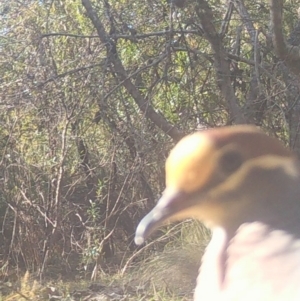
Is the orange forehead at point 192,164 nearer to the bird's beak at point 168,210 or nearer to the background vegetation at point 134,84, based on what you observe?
the bird's beak at point 168,210

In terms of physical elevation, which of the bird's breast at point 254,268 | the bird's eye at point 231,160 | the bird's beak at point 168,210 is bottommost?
the bird's breast at point 254,268

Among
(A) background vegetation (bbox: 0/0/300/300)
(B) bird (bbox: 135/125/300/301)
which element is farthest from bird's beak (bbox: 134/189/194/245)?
(A) background vegetation (bbox: 0/0/300/300)

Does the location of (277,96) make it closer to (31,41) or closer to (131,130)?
(131,130)

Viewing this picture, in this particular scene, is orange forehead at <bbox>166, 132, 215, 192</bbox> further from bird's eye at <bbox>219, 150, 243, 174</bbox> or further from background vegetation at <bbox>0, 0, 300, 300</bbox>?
background vegetation at <bbox>0, 0, 300, 300</bbox>

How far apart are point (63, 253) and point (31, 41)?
1.80 m

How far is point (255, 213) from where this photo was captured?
86 centimetres

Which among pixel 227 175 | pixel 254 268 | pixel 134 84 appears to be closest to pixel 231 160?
pixel 227 175

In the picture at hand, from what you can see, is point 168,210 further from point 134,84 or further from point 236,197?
point 134,84

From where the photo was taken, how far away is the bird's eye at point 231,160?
845 millimetres

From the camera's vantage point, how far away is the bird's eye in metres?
0.84

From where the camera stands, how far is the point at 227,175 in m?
0.85

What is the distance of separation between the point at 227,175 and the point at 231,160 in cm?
2

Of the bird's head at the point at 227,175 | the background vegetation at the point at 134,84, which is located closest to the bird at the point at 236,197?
the bird's head at the point at 227,175

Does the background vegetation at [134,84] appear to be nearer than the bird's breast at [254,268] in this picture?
No
